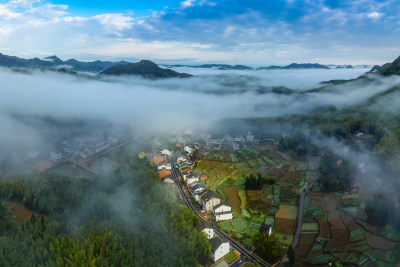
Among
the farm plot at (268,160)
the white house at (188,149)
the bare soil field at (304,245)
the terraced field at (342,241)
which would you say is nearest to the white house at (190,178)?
the white house at (188,149)

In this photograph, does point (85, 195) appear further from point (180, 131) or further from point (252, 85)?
point (252, 85)

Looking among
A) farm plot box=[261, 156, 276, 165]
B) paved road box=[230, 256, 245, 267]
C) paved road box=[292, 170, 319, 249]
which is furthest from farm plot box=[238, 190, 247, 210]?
farm plot box=[261, 156, 276, 165]

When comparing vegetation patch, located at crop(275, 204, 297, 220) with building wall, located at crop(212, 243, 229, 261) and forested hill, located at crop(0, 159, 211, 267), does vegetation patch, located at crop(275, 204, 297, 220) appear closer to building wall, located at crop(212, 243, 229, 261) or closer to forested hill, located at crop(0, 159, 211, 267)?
building wall, located at crop(212, 243, 229, 261)

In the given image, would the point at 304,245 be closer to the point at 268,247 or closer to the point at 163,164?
the point at 268,247

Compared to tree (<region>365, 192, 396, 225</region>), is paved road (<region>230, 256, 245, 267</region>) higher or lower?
lower

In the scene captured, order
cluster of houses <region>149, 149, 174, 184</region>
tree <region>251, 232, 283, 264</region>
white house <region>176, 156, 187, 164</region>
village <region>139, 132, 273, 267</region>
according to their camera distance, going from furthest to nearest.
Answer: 1. white house <region>176, 156, 187, 164</region>
2. cluster of houses <region>149, 149, 174, 184</region>
3. village <region>139, 132, 273, 267</region>
4. tree <region>251, 232, 283, 264</region>
